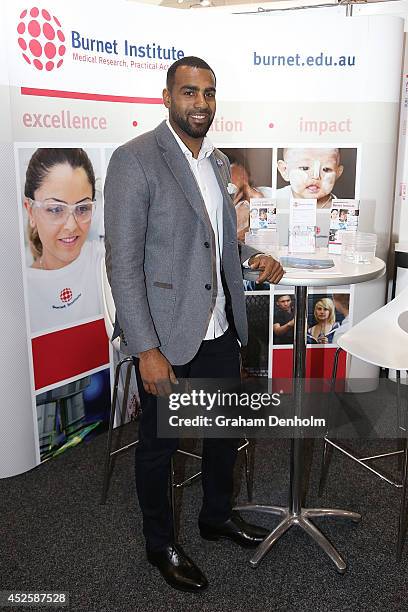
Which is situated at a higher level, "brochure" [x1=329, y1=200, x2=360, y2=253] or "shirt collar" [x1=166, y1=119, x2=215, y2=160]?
"shirt collar" [x1=166, y1=119, x2=215, y2=160]

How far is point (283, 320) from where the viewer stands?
3.40m

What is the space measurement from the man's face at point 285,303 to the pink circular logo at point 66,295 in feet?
3.87

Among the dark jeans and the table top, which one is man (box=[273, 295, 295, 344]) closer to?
the table top

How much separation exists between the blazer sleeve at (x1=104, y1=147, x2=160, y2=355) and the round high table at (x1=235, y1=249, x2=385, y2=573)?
1.47ft

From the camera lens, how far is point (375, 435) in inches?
123

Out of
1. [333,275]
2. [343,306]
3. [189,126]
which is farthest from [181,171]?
[343,306]

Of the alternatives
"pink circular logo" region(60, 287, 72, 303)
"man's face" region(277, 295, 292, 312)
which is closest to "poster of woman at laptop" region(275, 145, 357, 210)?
"man's face" region(277, 295, 292, 312)

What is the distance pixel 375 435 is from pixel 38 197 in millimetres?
2068

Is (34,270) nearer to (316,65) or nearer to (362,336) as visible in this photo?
(362,336)

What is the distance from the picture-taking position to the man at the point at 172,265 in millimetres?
1705

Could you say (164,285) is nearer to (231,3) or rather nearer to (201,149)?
(201,149)

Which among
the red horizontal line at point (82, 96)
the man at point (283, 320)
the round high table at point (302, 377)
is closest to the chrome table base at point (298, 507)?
the round high table at point (302, 377)

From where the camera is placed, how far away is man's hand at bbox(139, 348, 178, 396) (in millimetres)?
1750

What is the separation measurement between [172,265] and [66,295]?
1226 mm
